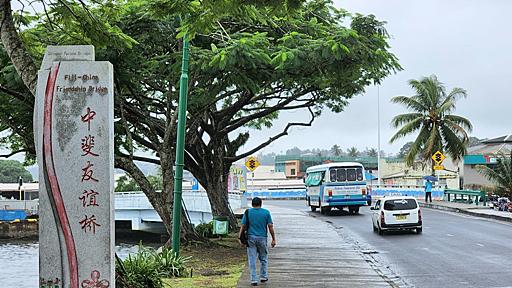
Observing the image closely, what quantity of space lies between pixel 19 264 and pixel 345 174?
18955 mm

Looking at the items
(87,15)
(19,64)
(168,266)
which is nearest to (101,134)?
(19,64)

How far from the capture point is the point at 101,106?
27.5 feet

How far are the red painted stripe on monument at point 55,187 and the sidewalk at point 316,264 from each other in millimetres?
4703

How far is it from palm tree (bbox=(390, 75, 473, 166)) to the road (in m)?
16.8

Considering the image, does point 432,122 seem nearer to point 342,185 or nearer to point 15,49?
point 342,185

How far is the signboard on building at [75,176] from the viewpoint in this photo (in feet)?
27.0

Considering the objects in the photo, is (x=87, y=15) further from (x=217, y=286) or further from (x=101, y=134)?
(x=217, y=286)

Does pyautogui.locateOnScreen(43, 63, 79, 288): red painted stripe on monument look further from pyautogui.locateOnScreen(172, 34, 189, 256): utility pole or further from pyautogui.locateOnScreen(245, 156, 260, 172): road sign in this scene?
pyautogui.locateOnScreen(245, 156, 260, 172): road sign

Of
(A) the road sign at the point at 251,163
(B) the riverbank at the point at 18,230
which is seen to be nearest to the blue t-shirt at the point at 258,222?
(A) the road sign at the point at 251,163

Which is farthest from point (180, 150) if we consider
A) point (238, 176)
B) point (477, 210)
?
point (238, 176)

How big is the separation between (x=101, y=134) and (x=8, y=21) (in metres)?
2.90

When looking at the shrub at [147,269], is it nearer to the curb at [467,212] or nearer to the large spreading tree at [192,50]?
the large spreading tree at [192,50]

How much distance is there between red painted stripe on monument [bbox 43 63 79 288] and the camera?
27.0ft

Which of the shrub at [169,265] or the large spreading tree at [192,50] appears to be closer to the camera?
the large spreading tree at [192,50]
